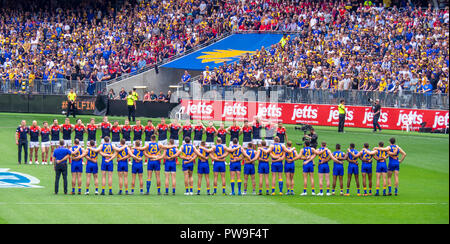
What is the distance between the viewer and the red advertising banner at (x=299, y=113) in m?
37.1

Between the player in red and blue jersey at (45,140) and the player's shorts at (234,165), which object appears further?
the player in red and blue jersey at (45,140)

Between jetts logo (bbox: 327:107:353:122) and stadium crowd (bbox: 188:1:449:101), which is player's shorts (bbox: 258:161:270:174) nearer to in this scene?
stadium crowd (bbox: 188:1:449:101)

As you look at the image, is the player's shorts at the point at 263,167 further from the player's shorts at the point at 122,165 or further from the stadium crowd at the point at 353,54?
the stadium crowd at the point at 353,54

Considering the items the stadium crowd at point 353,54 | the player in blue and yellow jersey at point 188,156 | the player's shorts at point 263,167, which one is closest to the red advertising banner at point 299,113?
the stadium crowd at point 353,54

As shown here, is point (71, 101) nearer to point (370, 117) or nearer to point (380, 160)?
point (370, 117)

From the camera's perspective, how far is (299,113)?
39500 millimetres

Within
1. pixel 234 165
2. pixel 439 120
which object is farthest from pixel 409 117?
pixel 234 165

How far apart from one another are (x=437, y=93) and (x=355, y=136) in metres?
4.68

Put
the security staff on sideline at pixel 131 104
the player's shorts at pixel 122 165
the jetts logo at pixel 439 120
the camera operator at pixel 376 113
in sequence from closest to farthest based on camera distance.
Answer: the player's shorts at pixel 122 165 → the jetts logo at pixel 439 120 → the camera operator at pixel 376 113 → the security staff on sideline at pixel 131 104

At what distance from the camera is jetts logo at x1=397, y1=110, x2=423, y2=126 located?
36.6m

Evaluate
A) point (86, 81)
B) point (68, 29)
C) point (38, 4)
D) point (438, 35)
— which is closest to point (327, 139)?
point (438, 35)

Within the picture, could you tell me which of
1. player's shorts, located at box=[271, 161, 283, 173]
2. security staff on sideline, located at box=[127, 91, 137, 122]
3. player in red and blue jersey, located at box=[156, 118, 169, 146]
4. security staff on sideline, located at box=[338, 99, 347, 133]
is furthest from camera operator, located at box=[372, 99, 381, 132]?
player's shorts, located at box=[271, 161, 283, 173]

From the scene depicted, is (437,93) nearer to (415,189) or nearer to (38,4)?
(415,189)

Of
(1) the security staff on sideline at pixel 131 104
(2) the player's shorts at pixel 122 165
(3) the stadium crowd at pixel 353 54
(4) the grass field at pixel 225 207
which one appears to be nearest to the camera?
(4) the grass field at pixel 225 207
